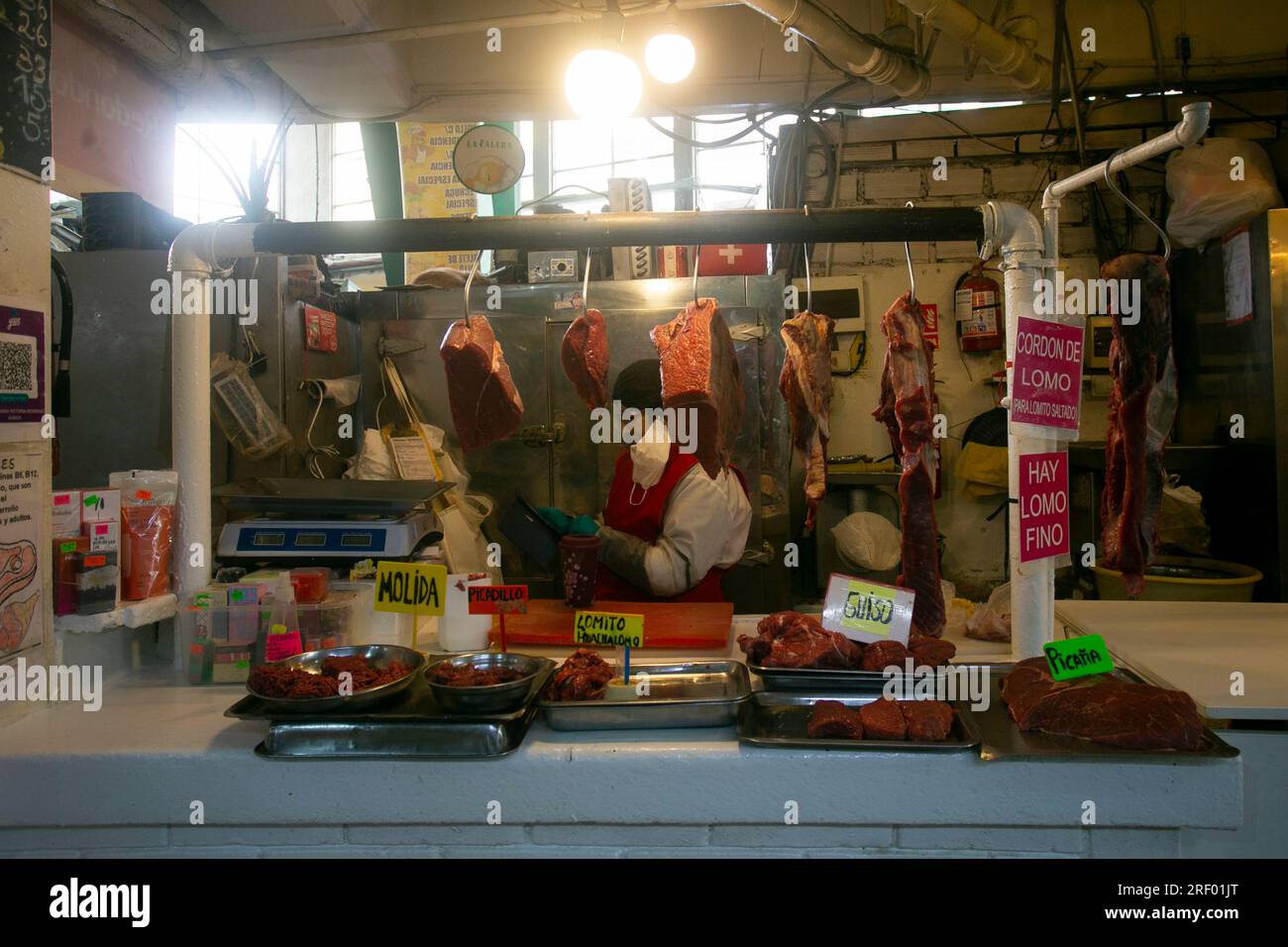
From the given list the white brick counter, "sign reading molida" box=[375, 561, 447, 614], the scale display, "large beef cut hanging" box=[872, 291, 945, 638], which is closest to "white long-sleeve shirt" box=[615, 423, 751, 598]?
"large beef cut hanging" box=[872, 291, 945, 638]

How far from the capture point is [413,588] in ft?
7.13

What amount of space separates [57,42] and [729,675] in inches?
184

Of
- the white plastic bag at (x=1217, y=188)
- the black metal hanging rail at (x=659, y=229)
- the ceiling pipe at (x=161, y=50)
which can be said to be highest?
the ceiling pipe at (x=161, y=50)

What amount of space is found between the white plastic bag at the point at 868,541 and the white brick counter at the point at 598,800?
3.56 m

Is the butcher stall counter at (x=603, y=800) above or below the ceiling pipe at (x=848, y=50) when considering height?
below

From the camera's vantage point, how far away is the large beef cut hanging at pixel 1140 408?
2.69 meters

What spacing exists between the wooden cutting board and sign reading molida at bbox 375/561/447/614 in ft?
2.44

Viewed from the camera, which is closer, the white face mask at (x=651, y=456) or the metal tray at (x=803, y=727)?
the metal tray at (x=803, y=727)

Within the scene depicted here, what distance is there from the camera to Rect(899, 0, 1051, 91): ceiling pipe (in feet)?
14.0

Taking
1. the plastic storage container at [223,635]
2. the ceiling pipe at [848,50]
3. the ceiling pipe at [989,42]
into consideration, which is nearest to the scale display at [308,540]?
the plastic storage container at [223,635]

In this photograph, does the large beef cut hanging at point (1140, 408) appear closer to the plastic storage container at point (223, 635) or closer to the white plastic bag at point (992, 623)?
the white plastic bag at point (992, 623)

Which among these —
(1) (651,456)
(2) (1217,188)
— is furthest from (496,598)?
(2) (1217,188)

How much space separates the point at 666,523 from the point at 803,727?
2.03m
